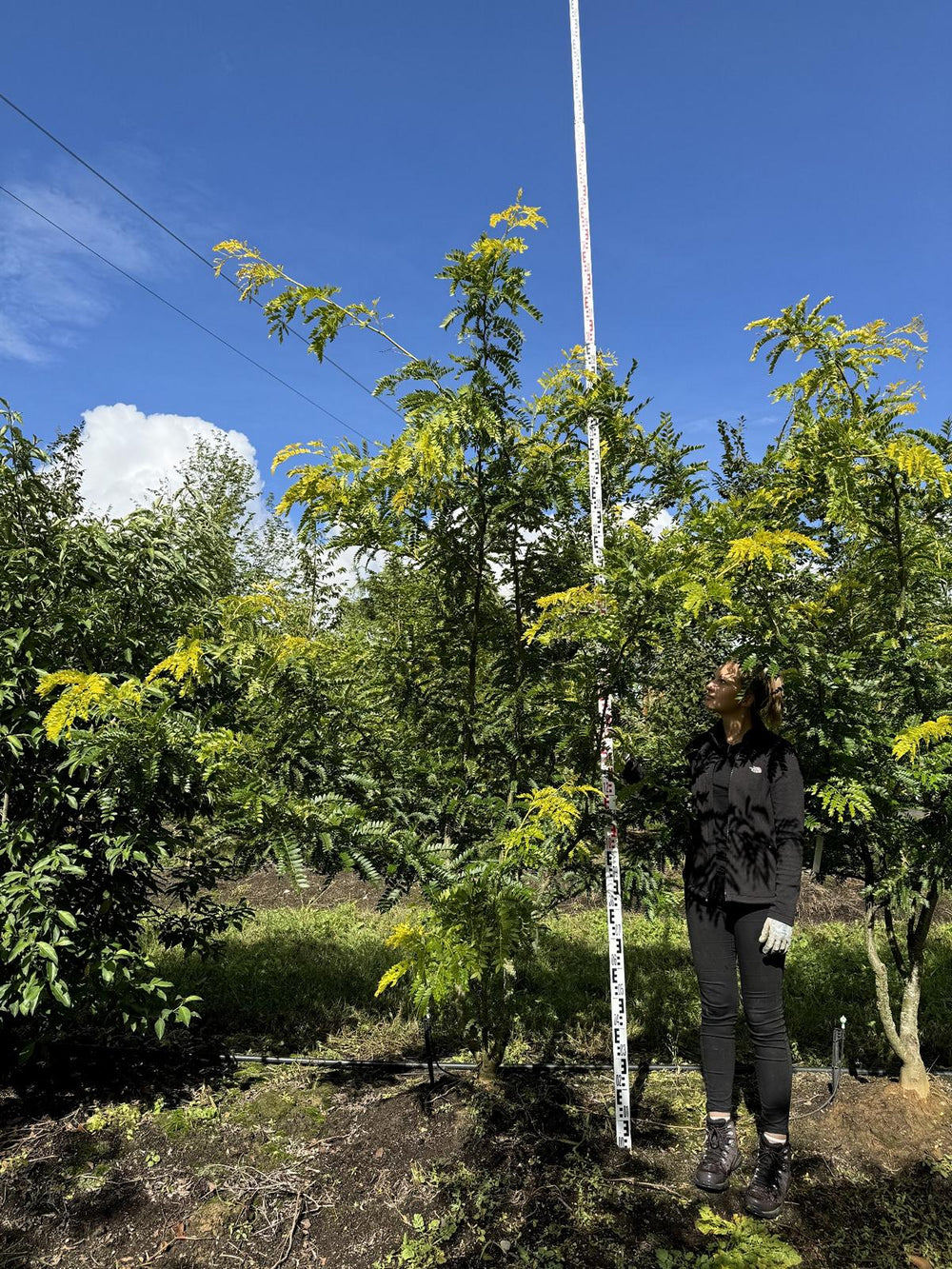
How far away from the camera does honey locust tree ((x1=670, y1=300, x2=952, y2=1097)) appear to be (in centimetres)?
250

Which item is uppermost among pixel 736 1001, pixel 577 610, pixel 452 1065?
pixel 577 610

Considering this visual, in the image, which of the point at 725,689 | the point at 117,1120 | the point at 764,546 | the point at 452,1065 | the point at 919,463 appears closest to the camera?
the point at 764,546

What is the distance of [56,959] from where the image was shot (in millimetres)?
3027

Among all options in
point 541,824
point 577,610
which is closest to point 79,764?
point 541,824

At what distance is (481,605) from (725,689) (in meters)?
1.05

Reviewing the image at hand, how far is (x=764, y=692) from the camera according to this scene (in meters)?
2.77

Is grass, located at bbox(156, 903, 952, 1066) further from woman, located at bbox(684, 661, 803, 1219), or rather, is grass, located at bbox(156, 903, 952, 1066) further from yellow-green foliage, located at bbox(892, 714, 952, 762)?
yellow-green foliage, located at bbox(892, 714, 952, 762)

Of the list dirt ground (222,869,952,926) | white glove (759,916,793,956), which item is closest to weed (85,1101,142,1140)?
white glove (759,916,793,956)

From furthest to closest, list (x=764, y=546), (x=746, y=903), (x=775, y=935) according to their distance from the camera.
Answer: (x=746, y=903), (x=775, y=935), (x=764, y=546)

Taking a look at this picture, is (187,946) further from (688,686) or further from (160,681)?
(688,686)

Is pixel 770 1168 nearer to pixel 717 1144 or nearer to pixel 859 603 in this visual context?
pixel 717 1144

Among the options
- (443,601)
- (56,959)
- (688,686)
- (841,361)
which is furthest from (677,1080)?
(841,361)

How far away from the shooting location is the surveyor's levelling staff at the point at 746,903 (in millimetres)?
2590

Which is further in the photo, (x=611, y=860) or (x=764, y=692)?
(x=611, y=860)
